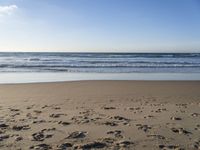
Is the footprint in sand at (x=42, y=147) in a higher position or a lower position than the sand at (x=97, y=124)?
higher

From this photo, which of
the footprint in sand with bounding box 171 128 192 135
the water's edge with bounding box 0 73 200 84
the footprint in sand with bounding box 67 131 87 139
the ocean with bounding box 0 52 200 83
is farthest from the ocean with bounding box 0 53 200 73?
the footprint in sand with bounding box 67 131 87 139

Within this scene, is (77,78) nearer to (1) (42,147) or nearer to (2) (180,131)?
(2) (180,131)

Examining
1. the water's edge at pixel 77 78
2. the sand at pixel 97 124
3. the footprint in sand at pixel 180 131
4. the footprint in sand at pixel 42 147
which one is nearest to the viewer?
the footprint in sand at pixel 42 147

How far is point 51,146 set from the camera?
13.3 ft

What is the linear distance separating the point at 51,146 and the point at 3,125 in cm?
152

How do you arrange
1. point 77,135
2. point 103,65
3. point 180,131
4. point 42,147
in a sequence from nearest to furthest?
1. point 42,147
2. point 77,135
3. point 180,131
4. point 103,65

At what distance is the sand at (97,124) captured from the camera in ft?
13.8

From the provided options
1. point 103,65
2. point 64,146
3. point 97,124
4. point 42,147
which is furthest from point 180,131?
point 103,65

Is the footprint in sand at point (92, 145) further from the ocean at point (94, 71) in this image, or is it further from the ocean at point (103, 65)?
the ocean at point (103, 65)

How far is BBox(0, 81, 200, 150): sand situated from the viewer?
421cm

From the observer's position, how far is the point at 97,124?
5.31 meters

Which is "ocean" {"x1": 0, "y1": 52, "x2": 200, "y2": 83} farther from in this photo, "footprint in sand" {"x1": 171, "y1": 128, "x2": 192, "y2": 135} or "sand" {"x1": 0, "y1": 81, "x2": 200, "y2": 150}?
"footprint in sand" {"x1": 171, "y1": 128, "x2": 192, "y2": 135}

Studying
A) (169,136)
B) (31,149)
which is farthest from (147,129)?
(31,149)

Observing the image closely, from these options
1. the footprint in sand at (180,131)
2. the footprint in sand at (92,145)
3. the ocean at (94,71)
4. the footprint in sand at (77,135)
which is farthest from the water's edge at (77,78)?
the footprint in sand at (92,145)
